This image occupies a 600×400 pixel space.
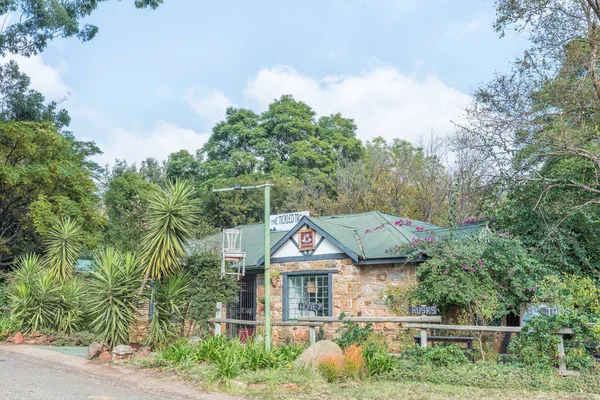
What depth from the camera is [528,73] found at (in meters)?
14.2

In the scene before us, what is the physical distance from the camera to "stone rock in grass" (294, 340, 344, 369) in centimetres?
1002

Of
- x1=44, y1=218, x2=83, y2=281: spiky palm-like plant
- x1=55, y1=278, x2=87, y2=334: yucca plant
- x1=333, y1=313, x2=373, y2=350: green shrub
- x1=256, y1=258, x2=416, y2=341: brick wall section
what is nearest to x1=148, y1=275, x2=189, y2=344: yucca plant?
x1=55, y1=278, x2=87, y2=334: yucca plant

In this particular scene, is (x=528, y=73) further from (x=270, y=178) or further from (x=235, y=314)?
(x=270, y=178)

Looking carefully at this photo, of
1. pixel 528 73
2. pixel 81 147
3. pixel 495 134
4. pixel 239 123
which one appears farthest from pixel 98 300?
pixel 239 123

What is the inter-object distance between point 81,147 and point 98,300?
14772 millimetres

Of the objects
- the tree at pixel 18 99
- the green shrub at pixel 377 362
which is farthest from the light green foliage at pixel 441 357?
the tree at pixel 18 99

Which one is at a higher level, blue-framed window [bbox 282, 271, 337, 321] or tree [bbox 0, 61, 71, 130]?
tree [bbox 0, 61, 71, 130]

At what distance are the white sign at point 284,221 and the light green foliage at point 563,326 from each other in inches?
304

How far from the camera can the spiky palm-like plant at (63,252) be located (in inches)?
643

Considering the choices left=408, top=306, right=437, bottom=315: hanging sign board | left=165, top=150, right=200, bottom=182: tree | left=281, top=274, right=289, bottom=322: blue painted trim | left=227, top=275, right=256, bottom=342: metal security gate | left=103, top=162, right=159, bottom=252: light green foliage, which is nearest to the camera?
left=408, top=306, right=437, bottom=315: hanging sign board

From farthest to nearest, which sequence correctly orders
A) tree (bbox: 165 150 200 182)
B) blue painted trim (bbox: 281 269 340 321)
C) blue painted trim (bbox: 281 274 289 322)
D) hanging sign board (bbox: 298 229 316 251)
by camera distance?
tree (bbox: 165 150 200 182), blue painted trim (bbox: 281 274 289 322), hanging sign board (bbox: 298 229 316 251), blue painted trim (bbox: 281 269 340 321)

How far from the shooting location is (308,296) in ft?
49.0

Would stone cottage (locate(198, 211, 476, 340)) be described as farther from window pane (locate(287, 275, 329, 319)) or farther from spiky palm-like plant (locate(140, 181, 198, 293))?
spiky palm-like plant (locate(140, 181, 198, 293))

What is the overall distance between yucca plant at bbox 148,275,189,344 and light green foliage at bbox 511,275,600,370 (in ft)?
23.9
